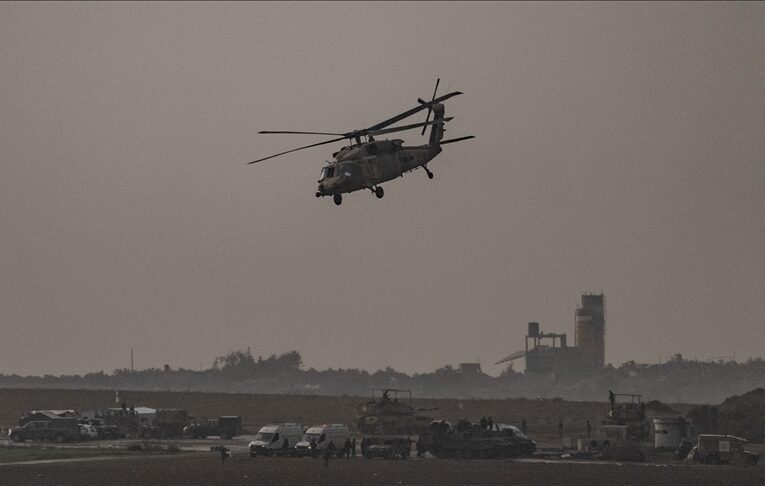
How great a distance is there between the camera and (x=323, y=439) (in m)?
72.6

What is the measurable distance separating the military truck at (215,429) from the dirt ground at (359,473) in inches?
998

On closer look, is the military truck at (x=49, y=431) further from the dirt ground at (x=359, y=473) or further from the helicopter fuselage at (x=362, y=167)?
the helicopter fuselage at (x=362, y=167)

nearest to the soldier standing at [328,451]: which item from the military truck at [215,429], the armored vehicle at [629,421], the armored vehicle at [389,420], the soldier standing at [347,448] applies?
the soldier standing at [347,448]

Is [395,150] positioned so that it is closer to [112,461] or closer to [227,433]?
[112,461]

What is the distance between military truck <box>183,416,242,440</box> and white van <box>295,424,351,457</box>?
23426mm

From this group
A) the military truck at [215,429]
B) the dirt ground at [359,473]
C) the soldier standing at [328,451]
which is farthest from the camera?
the military truck at [215,429]

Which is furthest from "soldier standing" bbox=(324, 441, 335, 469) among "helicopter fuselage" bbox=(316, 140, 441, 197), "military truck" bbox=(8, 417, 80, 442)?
"military truck" bbox=(8, 417, 80, 442)

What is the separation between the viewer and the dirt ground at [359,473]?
2274 inches

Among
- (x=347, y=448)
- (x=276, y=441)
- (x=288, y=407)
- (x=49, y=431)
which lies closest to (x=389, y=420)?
(x=347, y=448)

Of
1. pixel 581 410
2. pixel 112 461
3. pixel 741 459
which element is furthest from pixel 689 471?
pixel 581 410

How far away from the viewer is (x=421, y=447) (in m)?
73.6

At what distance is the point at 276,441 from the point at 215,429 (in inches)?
954

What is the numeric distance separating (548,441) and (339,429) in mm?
25570

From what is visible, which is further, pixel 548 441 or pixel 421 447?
pixel 548 441
